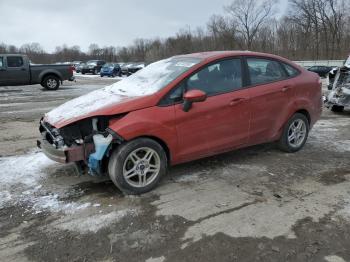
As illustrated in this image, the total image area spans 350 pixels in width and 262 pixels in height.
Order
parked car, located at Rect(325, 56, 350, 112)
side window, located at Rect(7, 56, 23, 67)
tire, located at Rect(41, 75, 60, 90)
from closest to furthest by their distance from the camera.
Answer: parked car, located at Rect(325, 56, 350, 112) < side window, located at Rect(7, 56, 23, 67) < tire, located at Rect(41, 75, 60, 90)

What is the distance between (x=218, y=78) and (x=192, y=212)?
1.98 metres

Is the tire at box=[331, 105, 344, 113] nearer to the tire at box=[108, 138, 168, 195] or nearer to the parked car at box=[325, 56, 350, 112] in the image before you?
the parked car at box=[325, 56, 350, 112]

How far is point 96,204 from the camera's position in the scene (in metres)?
4.28

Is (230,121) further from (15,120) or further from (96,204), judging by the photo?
(15,120)

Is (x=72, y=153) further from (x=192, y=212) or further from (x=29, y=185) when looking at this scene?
(x=192, y=212)

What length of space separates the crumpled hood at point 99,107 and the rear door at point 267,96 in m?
1.66

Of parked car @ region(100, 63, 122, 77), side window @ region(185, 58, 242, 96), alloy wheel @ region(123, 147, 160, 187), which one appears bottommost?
alloy wheel @ region(123, 147, 160, 187)

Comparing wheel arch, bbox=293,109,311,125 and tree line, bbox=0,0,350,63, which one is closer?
wheel arch, bbox=293,109,311,125

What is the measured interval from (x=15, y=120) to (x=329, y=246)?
855 centimetres

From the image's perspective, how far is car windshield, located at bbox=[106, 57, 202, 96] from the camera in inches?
192

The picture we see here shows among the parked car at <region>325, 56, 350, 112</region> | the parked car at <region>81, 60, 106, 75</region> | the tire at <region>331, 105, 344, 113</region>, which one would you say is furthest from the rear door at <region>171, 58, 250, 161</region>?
the parked car at <region>81, 60, 106, 75</region>

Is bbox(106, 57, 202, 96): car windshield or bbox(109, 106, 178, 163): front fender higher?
bbox(106, 57, 202, 96): car windshield

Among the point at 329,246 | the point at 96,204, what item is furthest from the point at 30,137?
the point at 329,246

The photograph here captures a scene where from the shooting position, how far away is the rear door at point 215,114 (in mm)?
4801
